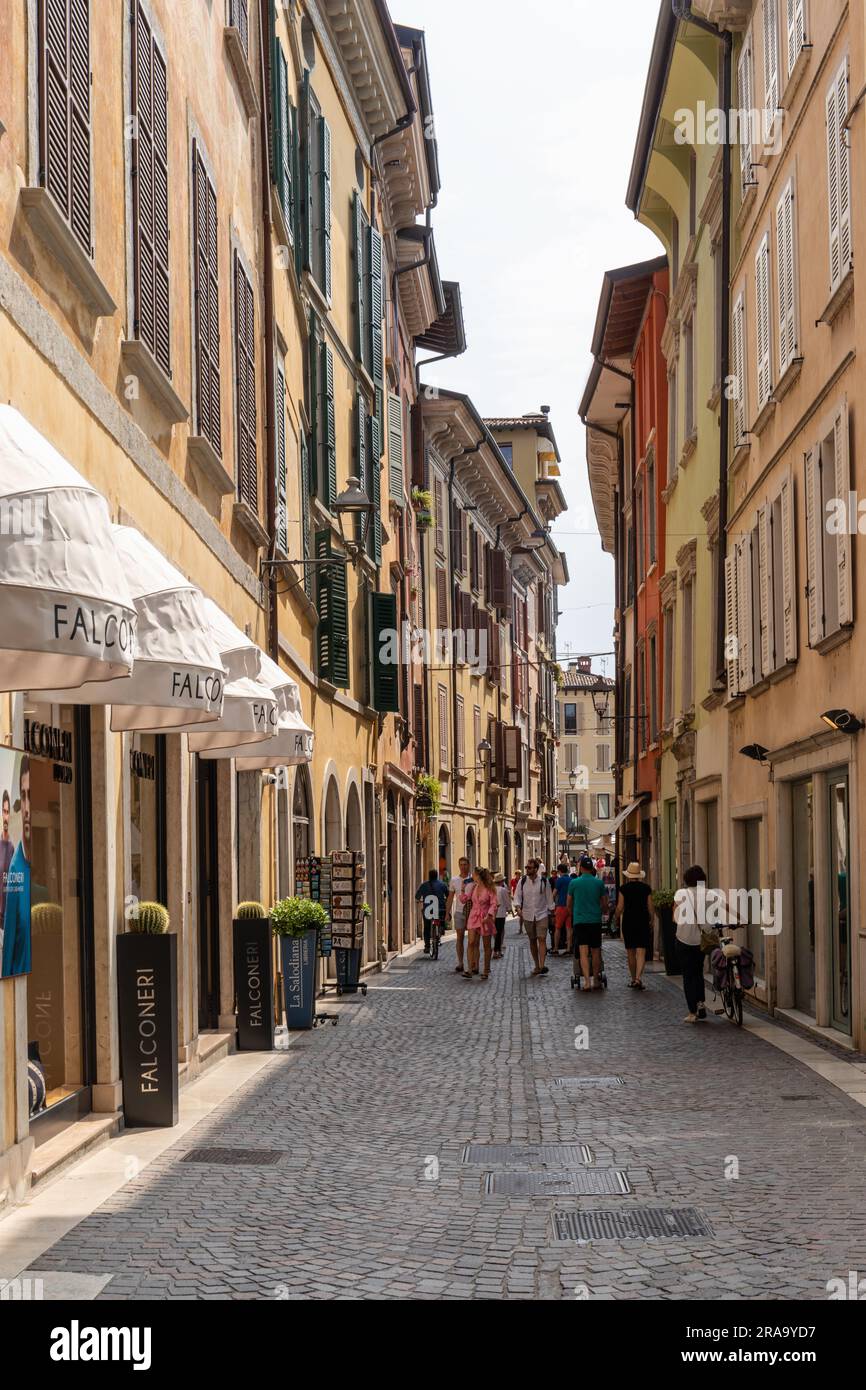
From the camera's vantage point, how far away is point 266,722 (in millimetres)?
12734

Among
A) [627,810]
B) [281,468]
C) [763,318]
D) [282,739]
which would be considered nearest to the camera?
[282,739]

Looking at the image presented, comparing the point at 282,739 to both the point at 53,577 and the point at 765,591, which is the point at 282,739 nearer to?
the point at 765,591

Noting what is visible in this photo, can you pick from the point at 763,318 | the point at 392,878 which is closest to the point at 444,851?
the point at 392,878

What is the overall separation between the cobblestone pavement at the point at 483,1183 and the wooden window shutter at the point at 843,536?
12.1 feet

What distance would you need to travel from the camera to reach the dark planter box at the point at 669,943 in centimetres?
2448

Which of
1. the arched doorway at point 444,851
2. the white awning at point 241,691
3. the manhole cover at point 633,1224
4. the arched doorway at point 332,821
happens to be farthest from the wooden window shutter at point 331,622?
the arched doorway at point 444,851

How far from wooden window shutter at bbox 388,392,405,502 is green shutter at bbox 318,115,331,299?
8.20m

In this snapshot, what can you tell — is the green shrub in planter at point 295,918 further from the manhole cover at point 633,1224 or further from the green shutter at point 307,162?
the green shutter at point 307,162

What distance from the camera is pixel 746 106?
20.4 m

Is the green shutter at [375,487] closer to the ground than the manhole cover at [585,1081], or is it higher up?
higher up

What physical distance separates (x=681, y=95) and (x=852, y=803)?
1415 centimetres

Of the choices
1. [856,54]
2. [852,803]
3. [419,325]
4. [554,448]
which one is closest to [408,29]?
[419,325]

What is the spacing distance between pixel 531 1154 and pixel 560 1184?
955mm

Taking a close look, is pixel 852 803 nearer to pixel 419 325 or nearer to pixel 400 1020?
pixel 400 1020
